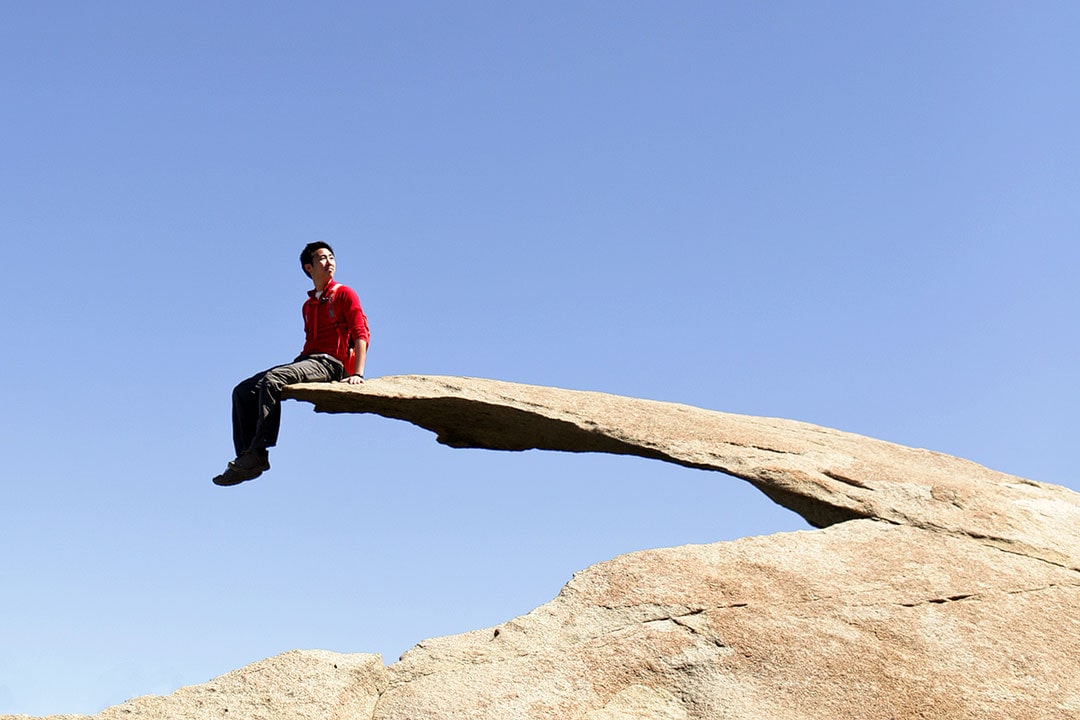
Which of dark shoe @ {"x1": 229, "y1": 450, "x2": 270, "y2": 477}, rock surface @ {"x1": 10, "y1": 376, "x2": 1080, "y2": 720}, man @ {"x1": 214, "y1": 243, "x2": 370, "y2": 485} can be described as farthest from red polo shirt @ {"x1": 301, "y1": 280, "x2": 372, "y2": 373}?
dark shoe @ {"x1": 229, "y1": 450, "x2": 270, "y2": 477}

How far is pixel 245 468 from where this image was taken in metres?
8.45

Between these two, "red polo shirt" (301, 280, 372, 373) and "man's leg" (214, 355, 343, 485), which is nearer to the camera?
"man's leg" (214, 355, 343, 485)

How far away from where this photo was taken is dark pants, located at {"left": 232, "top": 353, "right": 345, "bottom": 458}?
8.46 meters

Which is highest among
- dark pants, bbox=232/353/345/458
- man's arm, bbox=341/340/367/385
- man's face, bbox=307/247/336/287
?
man's face, bbox=307/247/336/287

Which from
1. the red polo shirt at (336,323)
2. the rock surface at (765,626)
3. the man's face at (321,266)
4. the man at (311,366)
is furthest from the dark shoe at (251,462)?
the man's face at (321,266)

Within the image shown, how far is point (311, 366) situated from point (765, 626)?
411cm

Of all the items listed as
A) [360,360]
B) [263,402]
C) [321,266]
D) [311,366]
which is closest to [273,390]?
[263,402]

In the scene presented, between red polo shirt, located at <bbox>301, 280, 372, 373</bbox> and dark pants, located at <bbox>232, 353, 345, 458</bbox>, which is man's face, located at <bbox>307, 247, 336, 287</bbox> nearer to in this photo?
red polo shirt, located at <bbox>301, 280, 372, 373</bbox>

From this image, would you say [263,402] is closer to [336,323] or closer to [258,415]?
[258,415]

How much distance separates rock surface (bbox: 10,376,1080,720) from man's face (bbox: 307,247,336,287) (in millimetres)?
1021

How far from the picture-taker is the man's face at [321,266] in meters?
9.09

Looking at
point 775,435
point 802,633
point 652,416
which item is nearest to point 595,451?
point 652,416

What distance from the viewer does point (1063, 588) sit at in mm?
7516

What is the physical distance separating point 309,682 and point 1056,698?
4298 millimetres
